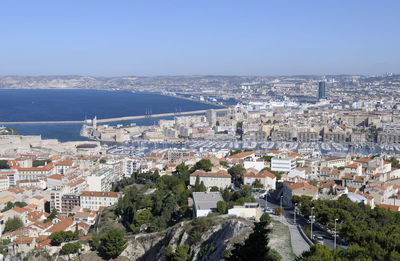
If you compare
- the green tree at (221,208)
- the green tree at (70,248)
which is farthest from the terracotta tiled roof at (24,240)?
the green tree at (221,208)

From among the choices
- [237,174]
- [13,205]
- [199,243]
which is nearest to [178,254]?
[199,243]

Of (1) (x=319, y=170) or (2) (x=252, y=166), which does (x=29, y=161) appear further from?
(1) (x=319, y=170)

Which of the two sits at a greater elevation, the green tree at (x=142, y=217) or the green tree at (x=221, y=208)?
the green tree at (x=221, y=208)

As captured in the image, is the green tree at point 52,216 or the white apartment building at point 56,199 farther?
the white apartment building at point 56,199

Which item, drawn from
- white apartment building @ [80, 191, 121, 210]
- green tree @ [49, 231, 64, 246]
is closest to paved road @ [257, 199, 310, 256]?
green tree @ [49, 231, 64, 246]

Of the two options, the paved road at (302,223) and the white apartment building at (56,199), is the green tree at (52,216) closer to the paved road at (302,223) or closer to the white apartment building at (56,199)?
the white apartment building at (56,199)

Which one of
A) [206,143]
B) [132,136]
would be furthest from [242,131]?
[132,136]
